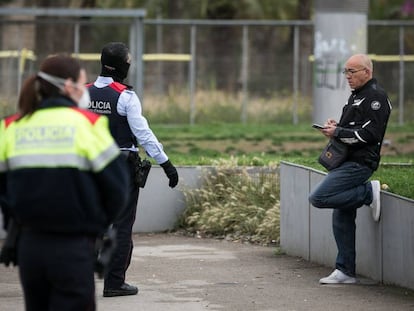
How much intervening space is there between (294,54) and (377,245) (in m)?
15.0

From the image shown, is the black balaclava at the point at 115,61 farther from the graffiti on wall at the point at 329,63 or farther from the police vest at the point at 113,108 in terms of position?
the graffiti on wall at the point at 329,63

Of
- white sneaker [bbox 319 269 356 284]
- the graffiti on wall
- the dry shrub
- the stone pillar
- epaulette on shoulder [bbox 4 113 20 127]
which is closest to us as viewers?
epaulette on shoulder [bbox 4 113 20 127]

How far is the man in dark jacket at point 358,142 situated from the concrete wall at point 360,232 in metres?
0.22

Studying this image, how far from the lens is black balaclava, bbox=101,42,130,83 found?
876 cm

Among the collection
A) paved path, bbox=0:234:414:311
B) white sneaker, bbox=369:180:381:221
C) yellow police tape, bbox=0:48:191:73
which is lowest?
paved path, bbox=0:234:414:311

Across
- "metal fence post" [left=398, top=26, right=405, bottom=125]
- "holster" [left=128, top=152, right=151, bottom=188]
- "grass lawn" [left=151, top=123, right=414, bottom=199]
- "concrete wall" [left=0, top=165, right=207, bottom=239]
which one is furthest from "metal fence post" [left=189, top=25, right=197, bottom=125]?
"holster" [left=128, top=152, right=151, bottom=188]

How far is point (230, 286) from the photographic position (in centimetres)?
952

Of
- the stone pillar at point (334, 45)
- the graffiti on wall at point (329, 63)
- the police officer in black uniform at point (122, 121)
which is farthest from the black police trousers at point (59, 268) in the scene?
the graffiti on wall at point (329, 63)

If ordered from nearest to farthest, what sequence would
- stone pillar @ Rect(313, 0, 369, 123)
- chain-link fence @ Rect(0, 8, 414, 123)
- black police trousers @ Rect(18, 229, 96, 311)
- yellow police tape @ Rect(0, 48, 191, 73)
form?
black police trousers @ Rect(18, 229, 96, 311)
stone pillar @ Rect(313, 0, 369, 123)
yellow police tape @ Rect(0, 48, 191, 73)
chain-link fence @ Rect(0, 8, 414, 123)

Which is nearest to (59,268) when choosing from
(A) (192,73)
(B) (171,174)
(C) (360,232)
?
(B) (171,174)

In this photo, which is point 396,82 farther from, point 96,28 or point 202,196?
point 202,196

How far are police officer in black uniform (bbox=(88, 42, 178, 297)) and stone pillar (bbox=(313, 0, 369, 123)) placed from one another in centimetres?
974

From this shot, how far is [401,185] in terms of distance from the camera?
10305mm

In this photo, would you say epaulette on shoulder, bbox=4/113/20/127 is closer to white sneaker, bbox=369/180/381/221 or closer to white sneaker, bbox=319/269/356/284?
white sneaker, bbox=369/180/381/221
